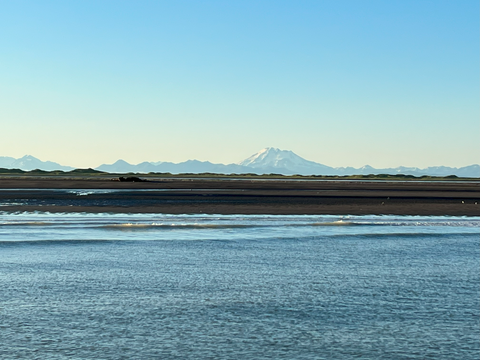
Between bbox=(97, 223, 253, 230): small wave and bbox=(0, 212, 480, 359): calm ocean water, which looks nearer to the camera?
bbox=(0, 212, 480, 359): calm ocean water

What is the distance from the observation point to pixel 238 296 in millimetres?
10992

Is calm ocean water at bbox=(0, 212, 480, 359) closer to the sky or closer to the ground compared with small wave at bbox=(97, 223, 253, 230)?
closer to the ground

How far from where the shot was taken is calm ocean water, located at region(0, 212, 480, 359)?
8.00 meters

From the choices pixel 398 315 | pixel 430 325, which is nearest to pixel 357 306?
pixel 398 315

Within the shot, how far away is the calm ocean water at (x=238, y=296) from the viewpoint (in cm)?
800

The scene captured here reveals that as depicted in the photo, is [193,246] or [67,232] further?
[67,232]

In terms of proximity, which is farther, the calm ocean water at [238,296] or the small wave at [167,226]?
the small wave at [167,226]

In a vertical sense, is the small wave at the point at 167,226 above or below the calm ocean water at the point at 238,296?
above

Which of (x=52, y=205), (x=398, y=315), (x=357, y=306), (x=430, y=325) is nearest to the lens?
(x=430, y=325)

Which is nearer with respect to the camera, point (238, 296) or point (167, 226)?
point (238, 296)

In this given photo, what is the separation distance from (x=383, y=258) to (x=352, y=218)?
13547 mm

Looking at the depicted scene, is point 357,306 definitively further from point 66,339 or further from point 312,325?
point 66,339

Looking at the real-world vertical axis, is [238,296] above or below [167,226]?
below

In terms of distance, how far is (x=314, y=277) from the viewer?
12906 mm
